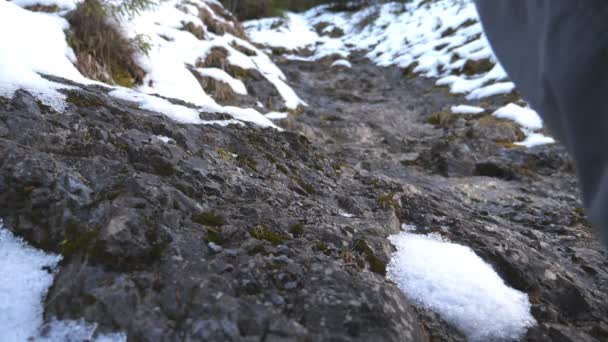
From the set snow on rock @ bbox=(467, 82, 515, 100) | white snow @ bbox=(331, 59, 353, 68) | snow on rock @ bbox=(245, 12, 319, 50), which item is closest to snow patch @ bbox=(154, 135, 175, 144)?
snow on rock @ bbox=(467, 82, 515, 100)

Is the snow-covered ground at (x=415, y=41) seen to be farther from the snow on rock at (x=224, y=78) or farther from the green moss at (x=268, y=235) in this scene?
the green moss at (x=268, y=235)

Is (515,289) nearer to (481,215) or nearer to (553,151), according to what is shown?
(481,215)

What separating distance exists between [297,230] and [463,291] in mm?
1014

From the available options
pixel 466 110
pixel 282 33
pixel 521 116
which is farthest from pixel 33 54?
pixel 282 33

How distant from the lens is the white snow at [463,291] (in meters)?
1.90

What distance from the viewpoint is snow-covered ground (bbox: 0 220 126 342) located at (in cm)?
145

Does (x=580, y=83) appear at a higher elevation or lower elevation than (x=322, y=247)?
higher

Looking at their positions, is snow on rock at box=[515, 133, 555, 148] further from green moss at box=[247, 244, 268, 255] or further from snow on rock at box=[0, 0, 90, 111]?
snow on rock at box=[0, 0, 90, 111]

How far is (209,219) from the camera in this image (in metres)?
2.16

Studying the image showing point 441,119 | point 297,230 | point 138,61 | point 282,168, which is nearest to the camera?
point 297,230

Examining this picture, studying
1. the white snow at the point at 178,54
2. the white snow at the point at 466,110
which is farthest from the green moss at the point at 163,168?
the white snow at the point at 466,110

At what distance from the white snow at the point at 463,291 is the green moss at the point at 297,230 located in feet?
1.89

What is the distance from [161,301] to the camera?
62.1 inches

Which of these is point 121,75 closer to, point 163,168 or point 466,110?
point 163,168
